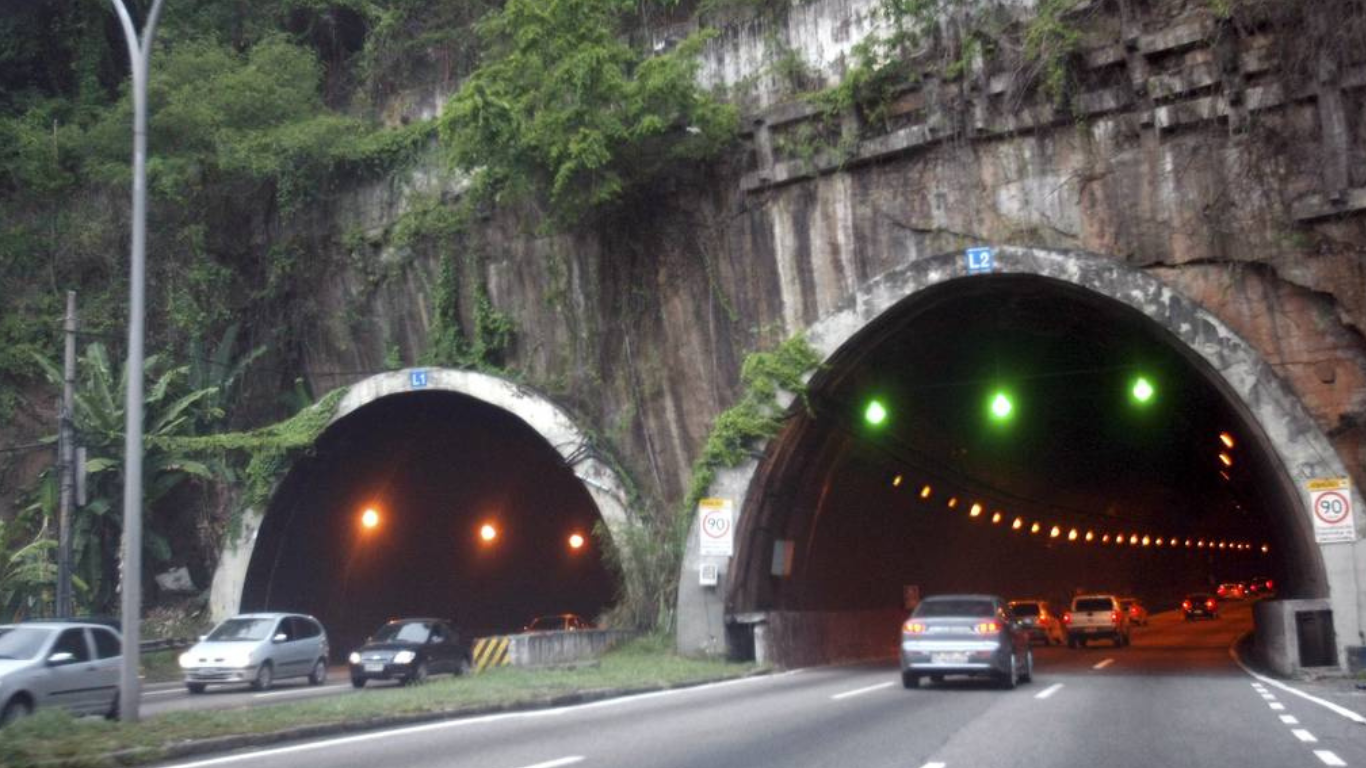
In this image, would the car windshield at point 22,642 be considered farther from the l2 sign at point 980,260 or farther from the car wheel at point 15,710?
the l2 sign at point 980,260

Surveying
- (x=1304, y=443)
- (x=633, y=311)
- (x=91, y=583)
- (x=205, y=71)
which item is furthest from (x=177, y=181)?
(x=1304, y=443)

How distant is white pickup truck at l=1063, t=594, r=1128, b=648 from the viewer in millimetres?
41312

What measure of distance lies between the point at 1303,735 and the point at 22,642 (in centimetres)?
1570

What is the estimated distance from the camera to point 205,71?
33.7m

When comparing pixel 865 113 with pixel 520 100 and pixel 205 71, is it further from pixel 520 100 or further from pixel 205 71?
pixel 205 71

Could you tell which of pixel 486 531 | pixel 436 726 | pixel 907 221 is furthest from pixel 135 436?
pixel 486 531

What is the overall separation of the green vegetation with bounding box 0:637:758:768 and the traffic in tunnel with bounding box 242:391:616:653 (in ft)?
23.6

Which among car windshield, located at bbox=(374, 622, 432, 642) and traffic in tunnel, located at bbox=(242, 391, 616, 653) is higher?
traffic in tunnel, located at bbox=(242, 391, 616, 653)

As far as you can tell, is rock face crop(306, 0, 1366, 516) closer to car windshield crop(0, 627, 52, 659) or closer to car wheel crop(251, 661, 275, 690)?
car wheel crop(251, 661, 275, 690)

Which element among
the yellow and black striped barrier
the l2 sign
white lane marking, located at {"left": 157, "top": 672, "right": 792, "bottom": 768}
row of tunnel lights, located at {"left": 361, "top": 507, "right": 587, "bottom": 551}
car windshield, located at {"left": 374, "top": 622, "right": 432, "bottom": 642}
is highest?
the l2 sign

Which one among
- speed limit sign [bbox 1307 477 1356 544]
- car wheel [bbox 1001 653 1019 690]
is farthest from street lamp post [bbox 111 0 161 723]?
speed limit sign [bbox 1307 477 1356 544]

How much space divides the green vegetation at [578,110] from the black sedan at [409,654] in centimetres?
930

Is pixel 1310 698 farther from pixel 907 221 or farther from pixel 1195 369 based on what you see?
pixel 907 221

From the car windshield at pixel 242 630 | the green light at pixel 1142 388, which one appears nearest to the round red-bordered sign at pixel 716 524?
the car windshield at pixel 242 630
